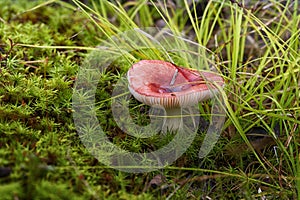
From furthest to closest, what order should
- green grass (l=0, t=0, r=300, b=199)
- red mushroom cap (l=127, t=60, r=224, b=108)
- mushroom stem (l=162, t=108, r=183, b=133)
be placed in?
mushroom stem (l=162, t=108, r=183, b=133), red mushroom cap (l=127, t=60, r=224, b=108), green grass (l=0, t=0, r=300, b=199)

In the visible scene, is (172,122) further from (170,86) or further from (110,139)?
(110,139)

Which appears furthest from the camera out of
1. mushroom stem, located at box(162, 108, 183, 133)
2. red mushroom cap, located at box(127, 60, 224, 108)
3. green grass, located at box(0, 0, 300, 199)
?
mushroom stem, located at box(162, 108, 183, 133)

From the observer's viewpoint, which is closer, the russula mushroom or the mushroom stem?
the russula mushroom

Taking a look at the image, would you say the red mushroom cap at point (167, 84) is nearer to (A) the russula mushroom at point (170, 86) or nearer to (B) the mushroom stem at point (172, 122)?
(A) the russula mushroom at point (170, 86)

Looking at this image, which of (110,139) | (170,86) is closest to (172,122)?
(170,86)

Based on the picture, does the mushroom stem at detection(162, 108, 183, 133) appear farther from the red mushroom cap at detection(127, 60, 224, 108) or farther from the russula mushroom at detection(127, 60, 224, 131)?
the red mushroom cap at detection(127, 60, 224, 108)

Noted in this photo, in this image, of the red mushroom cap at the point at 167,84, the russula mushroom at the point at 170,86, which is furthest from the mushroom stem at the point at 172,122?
the red mushroom cap at the point at 167,84

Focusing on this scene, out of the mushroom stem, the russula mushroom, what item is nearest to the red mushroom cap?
the russula mushroom

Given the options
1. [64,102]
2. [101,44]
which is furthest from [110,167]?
[101,44]

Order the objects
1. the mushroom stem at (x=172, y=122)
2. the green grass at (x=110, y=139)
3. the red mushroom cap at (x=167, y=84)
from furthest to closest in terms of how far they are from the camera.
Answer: the mushroom stem at (x=172, y=122) → the red mushroom cap at (x=167, y=84) → the green grass at (x=110, y=139)
